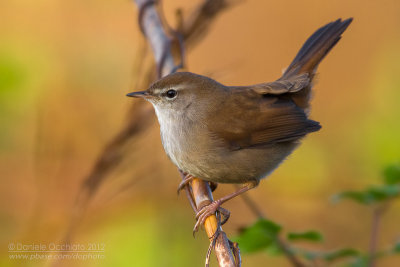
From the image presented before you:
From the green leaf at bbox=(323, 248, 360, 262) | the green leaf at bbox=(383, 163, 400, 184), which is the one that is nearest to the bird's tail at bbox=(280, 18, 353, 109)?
the green leaf at bbox=(383, 163, 400, 184)

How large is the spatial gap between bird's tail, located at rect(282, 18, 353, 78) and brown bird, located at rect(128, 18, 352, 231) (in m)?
0.19

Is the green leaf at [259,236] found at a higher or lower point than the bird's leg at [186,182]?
lower

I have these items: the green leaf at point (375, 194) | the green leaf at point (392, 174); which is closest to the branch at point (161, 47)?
the green leaf at point (375, 194)

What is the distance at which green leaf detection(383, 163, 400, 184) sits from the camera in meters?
2.51

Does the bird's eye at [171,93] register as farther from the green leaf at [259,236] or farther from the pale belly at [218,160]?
the green leaf at [259,236]

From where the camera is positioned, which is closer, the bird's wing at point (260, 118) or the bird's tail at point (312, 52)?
the bird's wing at point (260, 118)

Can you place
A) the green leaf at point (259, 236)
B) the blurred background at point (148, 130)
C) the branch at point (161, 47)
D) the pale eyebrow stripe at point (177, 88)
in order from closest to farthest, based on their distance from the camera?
the green leaf at point (259, 236) → the branch at point (161, 47) → the pale eyebrow stripe at point (177, 88) → the blurred background at point (148, 130)

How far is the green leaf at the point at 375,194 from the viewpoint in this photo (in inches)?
97.0

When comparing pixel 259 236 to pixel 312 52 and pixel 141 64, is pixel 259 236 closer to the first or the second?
pixel 141 64

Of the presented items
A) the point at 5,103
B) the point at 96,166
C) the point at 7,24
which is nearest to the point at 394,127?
the point at 96,166

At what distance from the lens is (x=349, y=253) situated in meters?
2.43

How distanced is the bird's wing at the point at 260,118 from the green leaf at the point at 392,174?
35.0 inches

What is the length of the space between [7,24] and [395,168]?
462 cm

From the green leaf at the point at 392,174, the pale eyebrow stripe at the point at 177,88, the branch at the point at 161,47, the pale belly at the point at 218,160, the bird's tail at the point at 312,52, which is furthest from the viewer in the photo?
the bird's tail at the point at 312,52
